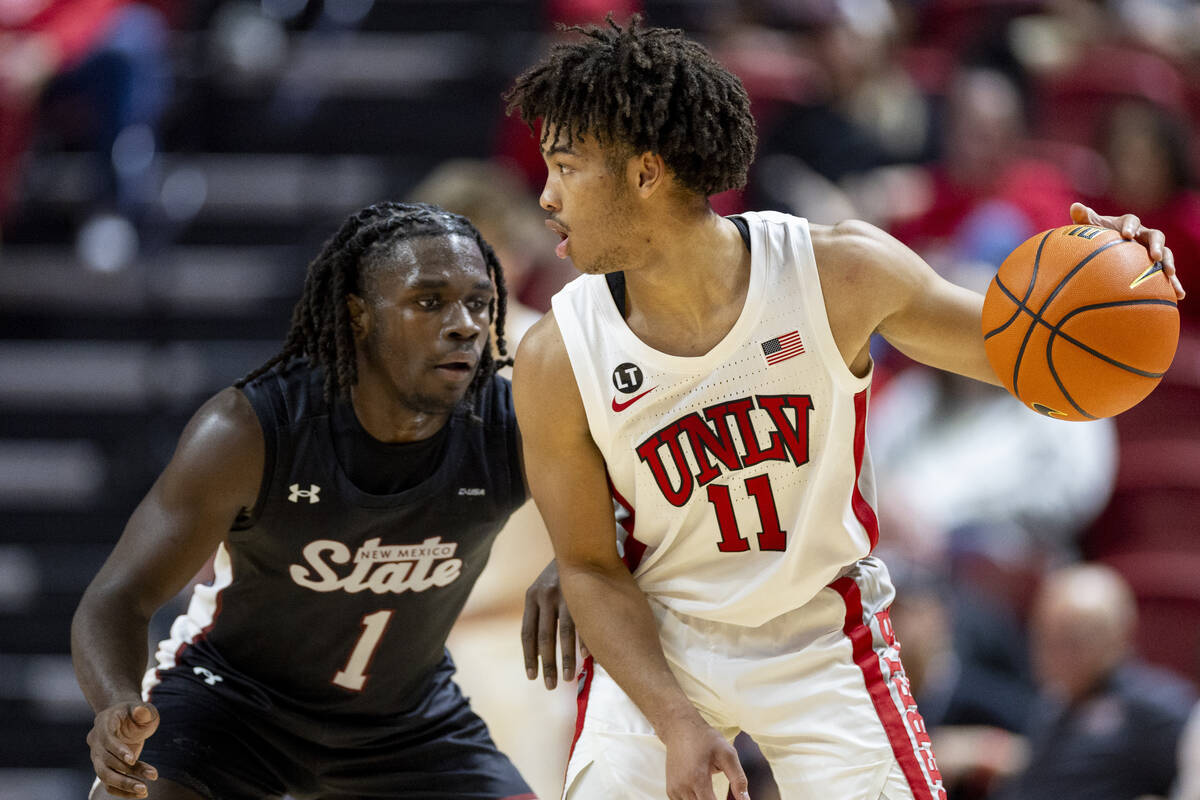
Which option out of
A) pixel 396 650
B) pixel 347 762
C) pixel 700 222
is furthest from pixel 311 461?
pixel 700 222

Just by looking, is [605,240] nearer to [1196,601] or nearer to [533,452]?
[533,452]

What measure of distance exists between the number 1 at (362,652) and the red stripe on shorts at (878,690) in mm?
1075

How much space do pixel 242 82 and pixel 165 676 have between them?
536 centimetres

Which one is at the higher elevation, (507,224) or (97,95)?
(97,95)

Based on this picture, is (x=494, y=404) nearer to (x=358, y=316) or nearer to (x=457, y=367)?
(x=457, y=367)

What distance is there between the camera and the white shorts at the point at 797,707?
2.99m

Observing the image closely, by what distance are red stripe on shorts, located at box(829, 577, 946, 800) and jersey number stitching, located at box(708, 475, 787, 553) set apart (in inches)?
8.0

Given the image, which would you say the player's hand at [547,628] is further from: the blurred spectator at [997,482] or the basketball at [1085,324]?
the blurred spectator at [997,482]

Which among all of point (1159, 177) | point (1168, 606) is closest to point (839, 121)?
point (1159, 177)

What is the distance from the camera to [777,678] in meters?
3.08

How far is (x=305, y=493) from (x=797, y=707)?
120 centimetres

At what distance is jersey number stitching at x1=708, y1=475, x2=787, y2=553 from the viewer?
3053 mm

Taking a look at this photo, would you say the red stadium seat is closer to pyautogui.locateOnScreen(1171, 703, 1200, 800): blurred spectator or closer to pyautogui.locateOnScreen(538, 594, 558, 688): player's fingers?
pyautogui.locateOnScreen(1171, 703, 1200, 800): blurred spectator

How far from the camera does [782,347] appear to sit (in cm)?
300
